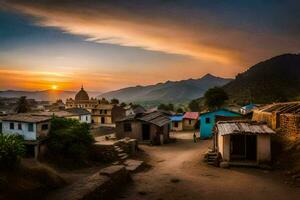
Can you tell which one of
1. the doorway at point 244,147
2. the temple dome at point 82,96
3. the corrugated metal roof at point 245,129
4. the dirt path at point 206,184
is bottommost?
the dirt path at point 206,184

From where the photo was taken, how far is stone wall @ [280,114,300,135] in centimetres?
2219

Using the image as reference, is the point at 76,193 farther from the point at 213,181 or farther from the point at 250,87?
the point at 250,87

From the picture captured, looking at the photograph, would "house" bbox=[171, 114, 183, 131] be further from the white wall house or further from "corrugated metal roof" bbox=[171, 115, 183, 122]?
the white wall house

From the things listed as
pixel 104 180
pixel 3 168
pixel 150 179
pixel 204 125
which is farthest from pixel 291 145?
pixel 204 125

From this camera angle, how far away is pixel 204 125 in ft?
143

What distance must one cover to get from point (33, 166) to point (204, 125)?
32.7 m

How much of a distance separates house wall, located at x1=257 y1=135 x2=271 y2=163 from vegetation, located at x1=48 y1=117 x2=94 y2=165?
617 inches

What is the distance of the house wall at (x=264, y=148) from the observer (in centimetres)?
2103

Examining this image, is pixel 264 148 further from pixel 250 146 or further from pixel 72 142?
pixel 72 142

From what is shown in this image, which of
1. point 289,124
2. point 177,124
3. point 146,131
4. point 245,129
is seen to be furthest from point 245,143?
point 177,124

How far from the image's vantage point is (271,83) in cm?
11038

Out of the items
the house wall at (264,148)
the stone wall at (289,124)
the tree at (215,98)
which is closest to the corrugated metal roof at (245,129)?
the house wall at (264,148)

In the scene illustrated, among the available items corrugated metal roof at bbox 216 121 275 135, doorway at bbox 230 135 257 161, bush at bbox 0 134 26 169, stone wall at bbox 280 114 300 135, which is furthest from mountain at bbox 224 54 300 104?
bush at bbox 0 134 26 169

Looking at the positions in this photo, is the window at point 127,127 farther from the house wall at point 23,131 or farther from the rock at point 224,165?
the rock at point 224,165
